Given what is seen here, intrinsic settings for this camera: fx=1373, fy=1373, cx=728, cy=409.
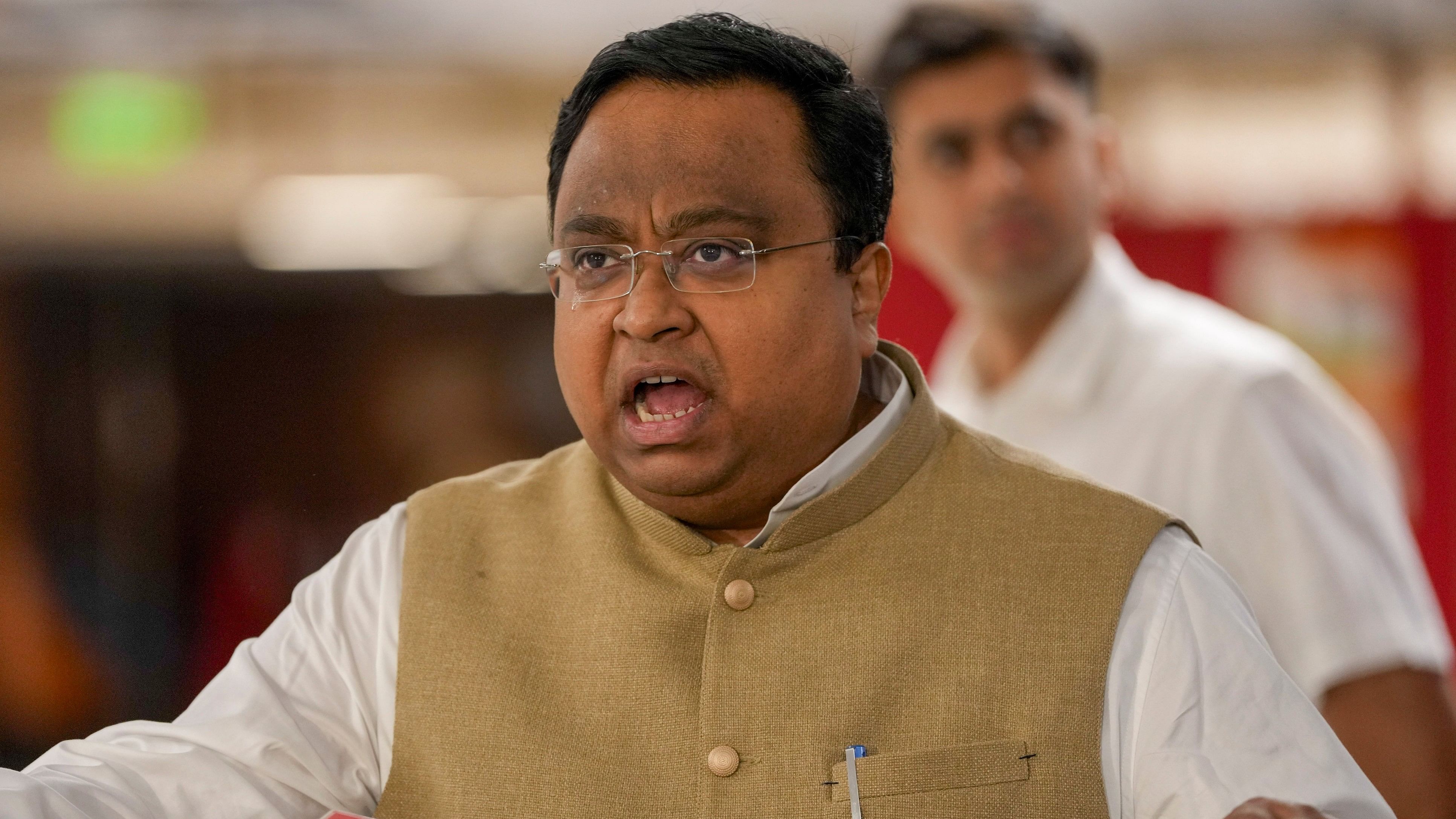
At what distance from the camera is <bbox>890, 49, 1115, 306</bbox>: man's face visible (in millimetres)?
2633

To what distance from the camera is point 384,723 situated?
1.49 m

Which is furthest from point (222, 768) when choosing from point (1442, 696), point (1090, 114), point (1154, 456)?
point (1090, 114)

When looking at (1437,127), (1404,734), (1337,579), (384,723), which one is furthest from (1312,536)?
(1437,127)

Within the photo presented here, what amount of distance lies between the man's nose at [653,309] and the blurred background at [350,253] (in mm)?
3227

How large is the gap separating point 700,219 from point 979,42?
58.2 inches

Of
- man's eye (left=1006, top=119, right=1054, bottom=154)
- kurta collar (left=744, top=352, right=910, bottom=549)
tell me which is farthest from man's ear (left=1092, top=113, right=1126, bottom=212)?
kurta collar (left=744, top=352, right=910, bottom=549)

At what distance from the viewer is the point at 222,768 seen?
1.42m

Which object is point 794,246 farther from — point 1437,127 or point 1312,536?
point 1437,127

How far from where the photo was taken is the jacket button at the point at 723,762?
4.47 ft

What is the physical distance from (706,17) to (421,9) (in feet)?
11.9

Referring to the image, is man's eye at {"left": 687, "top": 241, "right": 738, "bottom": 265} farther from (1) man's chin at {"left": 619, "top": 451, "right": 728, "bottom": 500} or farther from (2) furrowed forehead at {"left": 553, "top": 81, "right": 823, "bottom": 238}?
(1) man's chin at {"left": 619, "top": 451, "right": 728, "bottom": 500}

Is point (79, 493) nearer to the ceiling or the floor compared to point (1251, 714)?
nearer to the floor

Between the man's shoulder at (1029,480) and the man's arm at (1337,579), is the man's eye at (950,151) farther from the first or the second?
the man's shoulder at (1029,480)

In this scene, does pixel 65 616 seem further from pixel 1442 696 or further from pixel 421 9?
pixel 1442 696
